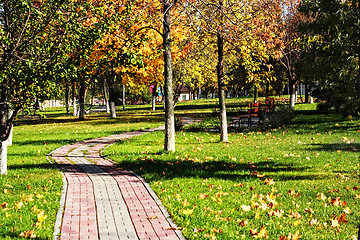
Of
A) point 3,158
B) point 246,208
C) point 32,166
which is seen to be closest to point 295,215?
point 246,208

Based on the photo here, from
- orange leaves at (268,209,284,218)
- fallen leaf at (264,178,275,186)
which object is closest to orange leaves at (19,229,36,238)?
orange leaves at (268,209,284,218)

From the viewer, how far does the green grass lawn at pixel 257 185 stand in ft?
16.3

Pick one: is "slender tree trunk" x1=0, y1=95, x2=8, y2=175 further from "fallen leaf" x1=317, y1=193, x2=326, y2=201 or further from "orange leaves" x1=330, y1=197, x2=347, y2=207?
"orange leaves" x1=330, y1=197, x2=347, y2=207

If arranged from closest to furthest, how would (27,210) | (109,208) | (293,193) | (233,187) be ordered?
(27,210), (109,208), (293,193), (233,187)

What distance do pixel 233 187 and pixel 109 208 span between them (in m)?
2.57

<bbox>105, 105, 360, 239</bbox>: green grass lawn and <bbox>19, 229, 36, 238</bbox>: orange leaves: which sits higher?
<bbox>19, 229, 36, 238</bbox>: orange leaves

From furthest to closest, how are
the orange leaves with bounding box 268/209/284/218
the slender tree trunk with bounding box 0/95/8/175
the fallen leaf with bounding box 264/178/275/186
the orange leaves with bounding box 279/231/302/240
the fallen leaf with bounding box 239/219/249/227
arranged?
the slender tree trunk with bounding box 0/95/8/175 → the fallen leaf with bounding box 264/178/275/186 → the orange leaves with bounding box 268/209/284/218 → the fallen leaf with bounding box 239/219/249/227 → the orange leaves with bounding box 279/231/302/240

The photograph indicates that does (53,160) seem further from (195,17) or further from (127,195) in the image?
(195,17)

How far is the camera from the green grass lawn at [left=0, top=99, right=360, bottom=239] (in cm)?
496

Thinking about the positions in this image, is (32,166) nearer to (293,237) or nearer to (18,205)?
(18,205)

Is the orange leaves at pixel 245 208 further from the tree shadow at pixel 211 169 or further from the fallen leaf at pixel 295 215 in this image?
the tree shadow at pixel 211 169

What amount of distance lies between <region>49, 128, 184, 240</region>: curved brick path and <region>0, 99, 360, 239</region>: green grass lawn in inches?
7.9

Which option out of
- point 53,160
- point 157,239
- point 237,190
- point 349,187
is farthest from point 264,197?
point 53,160

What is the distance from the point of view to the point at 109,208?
5949 mm
